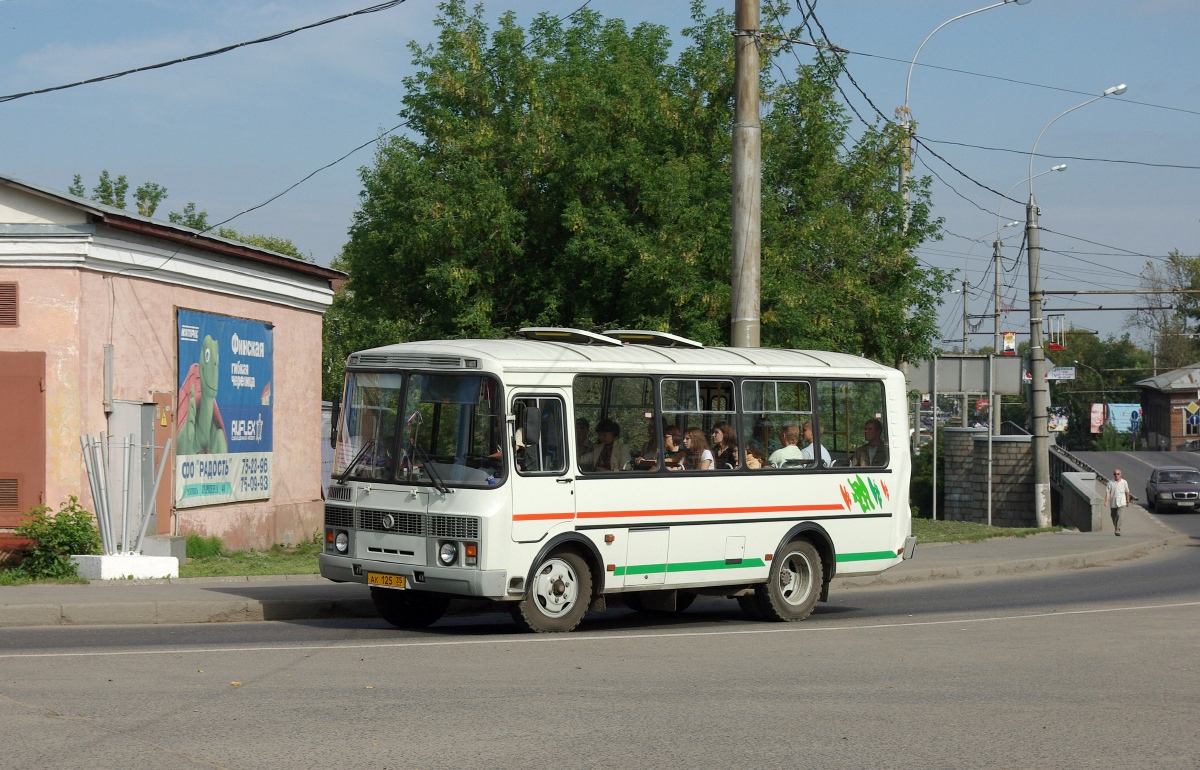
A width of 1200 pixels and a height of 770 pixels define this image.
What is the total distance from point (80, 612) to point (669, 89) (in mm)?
18675

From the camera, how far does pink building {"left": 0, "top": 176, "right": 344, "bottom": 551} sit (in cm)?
1731

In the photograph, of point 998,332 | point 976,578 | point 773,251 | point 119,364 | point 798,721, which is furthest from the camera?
point 998,332

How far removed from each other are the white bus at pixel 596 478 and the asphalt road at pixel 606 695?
0.58 metres

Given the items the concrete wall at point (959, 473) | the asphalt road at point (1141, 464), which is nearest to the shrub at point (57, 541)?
the concrete wall at point (959, 473)

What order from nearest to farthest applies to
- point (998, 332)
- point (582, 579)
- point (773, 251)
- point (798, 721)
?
point (798, 721), point (582, 579), point (773, 251), point (998, 332)

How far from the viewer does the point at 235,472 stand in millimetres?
21125

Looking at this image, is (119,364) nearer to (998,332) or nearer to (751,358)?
(751,358)

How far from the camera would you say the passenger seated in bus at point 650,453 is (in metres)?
12.7

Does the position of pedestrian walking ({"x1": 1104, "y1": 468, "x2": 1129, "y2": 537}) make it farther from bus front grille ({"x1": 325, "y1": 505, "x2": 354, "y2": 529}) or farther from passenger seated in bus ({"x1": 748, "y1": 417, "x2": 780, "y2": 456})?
bus front grille ({"x1": 325, "y1": 505, "x2": 354, "y2": 529})

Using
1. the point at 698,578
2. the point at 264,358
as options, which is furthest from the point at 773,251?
the point at 698,578

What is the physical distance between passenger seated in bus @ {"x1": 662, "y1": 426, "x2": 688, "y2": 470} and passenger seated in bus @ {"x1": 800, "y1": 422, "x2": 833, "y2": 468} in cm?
163

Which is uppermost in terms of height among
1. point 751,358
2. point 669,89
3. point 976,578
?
point 669,89

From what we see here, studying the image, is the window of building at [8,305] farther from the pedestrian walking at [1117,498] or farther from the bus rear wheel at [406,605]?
the pedestrian walking at [1117,498]

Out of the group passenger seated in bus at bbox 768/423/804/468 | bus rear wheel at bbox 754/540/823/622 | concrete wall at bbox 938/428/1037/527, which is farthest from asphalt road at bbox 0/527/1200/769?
concrete wall at bbox 938/428/1037/527
